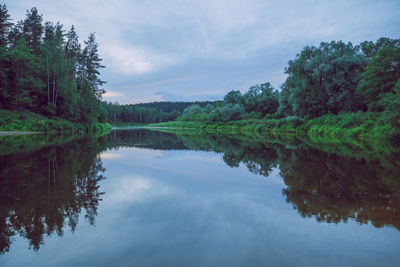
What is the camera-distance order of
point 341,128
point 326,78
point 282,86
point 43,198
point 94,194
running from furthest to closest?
point 282,86, point 326,78, point 341,128, point 94,194, point 43,198

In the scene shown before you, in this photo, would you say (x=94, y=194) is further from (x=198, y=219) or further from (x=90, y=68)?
(x=90, y=68)

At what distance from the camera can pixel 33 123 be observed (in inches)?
1073

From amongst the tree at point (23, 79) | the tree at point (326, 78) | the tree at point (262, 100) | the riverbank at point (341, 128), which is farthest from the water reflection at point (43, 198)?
the tree at point (262, 100)

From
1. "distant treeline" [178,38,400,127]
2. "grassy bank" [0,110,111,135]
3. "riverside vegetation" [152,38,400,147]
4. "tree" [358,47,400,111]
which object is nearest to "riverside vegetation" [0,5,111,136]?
"grassy bank" [0,110,111,135]

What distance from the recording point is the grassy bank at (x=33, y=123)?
82.7ft

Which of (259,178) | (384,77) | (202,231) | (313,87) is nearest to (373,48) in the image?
(313,87)

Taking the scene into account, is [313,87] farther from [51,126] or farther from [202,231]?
[202,231]

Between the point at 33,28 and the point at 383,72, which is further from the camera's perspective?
the point at 33,28

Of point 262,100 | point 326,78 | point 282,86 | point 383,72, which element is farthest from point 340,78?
point 262,100

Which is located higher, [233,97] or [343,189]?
[233,97]

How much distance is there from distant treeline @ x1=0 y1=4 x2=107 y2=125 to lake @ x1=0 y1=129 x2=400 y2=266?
26.5m

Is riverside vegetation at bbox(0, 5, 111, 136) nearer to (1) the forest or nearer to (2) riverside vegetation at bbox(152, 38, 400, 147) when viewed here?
(1) the forest

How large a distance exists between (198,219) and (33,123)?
96.5 feet

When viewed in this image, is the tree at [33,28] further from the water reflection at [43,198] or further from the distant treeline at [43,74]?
the water reflection at [43,198]
